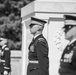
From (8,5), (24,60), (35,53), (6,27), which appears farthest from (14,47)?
(35,53)

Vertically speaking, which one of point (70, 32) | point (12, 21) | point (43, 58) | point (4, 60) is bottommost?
point (4, 60)

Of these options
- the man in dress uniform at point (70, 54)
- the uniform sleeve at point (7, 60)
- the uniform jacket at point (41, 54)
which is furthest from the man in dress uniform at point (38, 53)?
the uniform sleeve at point (7, 60)

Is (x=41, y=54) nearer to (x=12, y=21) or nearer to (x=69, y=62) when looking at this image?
(x=69, y=62)

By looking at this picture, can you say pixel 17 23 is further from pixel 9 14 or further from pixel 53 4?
pixel 53 4

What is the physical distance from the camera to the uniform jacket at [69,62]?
492cm

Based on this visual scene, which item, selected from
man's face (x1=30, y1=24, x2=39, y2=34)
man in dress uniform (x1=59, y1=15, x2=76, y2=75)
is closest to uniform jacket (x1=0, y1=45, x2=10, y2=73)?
man's face (x1=30, y1=24, x2=39, y2=34)

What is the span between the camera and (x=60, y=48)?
8.61 metres

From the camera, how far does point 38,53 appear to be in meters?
6.22

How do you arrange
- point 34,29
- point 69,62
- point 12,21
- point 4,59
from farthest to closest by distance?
point 12,21 → point 4,59 → point 34,29 → point 69,62

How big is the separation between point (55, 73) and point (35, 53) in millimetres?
2243

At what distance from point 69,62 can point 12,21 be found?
2114cm

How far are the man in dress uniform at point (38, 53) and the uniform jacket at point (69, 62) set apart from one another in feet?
3.53

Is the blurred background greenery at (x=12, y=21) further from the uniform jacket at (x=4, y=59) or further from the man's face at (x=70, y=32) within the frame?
the man's face at (x=70, y=32)

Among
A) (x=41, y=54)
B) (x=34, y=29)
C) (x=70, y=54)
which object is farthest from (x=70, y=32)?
(x=34, y=29)
